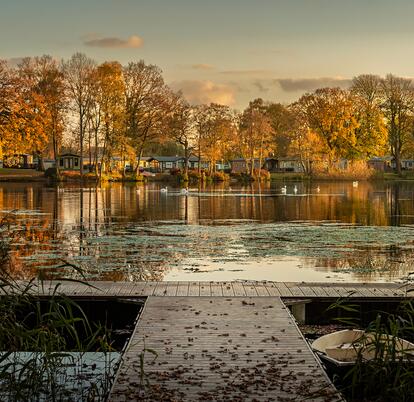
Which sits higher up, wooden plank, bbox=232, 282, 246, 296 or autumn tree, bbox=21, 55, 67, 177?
autumn tree, bbox=21, 55, 67, 177

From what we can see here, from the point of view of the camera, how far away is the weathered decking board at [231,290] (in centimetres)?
1143

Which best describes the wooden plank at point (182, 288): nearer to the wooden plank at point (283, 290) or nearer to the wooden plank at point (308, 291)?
the wooden plank at point (283, 290)

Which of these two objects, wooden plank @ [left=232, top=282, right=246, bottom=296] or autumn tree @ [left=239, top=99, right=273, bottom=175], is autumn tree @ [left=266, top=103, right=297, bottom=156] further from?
wooden plank @ [left=232, top=282, right=246, bottom=296]

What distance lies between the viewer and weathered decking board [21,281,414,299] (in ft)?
37.5

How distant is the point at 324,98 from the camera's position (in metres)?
91.9

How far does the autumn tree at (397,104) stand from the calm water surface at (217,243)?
62.5 metres

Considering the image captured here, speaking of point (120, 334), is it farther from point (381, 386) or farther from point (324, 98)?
point (324, 98)

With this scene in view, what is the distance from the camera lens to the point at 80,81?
75.8 m

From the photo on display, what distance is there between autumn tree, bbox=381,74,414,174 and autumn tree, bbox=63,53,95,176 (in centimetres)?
4261

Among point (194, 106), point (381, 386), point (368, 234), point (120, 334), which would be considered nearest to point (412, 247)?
point (368, 234)

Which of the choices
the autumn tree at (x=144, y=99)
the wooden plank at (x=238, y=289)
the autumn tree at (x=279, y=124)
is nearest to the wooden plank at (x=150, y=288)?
the wooden plank at (x=238, y=289)

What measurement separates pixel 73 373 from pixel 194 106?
267ft

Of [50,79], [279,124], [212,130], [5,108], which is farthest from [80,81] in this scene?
[5,108]

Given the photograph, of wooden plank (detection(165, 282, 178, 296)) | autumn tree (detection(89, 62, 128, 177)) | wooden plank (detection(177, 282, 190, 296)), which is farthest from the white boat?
autumn tree (detection(89, 62, 128, 177))
